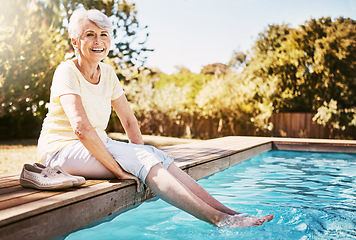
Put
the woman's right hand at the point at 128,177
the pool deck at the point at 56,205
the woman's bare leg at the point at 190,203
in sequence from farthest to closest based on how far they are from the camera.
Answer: the woman's right hand at the point at 128,177
the woman's bare leg at the point at 190,203
the pool deck at the point at 56,205

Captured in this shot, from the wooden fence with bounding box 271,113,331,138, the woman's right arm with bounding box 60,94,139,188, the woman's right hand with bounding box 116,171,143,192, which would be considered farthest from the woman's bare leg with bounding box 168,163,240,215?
the wooden fence with bounding box 271,113,331,138

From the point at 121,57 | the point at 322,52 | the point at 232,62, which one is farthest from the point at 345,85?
the point at 232,62

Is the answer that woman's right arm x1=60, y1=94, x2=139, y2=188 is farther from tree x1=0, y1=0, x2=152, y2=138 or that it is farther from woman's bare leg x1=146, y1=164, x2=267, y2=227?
tree x1=0, y1=0, x2=152, y2=138

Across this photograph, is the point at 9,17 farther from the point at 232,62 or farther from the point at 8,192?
the point at 232,62

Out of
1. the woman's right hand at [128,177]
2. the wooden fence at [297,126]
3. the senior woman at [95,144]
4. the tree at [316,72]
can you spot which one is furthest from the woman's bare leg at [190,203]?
the wooden fence at [297,126]

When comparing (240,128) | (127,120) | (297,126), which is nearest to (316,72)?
(297,126)

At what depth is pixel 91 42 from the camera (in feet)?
8.33

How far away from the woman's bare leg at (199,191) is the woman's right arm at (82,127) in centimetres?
47

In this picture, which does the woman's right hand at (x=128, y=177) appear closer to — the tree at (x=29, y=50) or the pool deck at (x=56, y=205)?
the pool deck at (x=56, y=205)

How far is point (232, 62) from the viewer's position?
29.2 m

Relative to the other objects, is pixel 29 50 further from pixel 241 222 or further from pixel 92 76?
pixel 241 222

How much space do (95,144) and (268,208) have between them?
5.65ft

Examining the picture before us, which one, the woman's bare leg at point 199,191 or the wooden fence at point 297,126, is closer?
the woman's bare leg at point 199,191

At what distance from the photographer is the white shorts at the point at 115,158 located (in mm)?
2453
